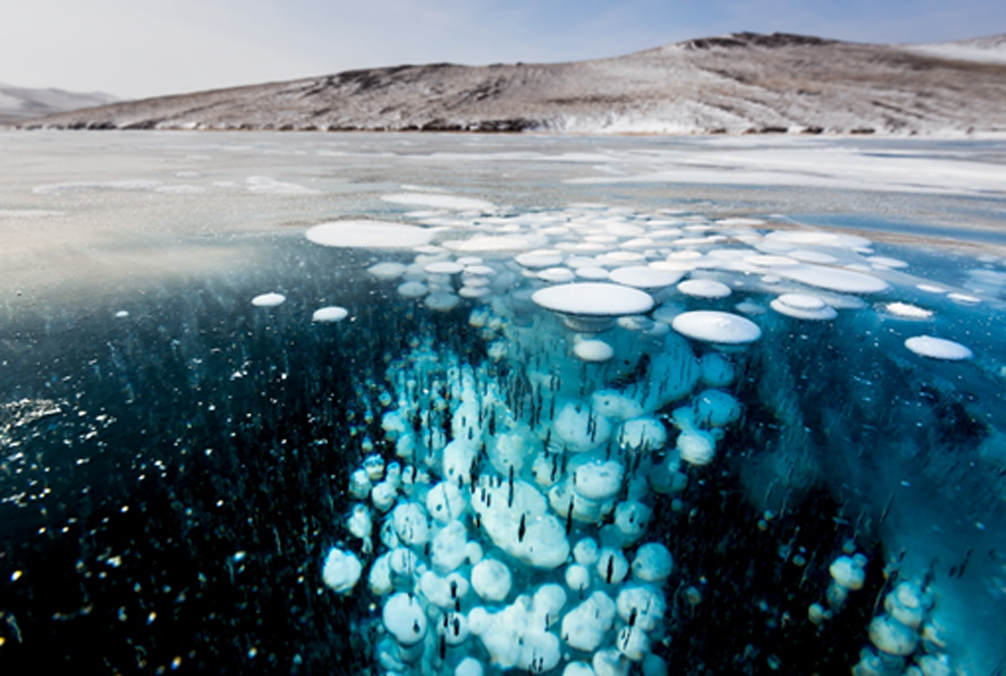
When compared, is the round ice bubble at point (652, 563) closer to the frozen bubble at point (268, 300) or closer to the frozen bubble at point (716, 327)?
the frozen bubble at point (716, 327)

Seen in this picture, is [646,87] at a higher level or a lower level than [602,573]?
higher

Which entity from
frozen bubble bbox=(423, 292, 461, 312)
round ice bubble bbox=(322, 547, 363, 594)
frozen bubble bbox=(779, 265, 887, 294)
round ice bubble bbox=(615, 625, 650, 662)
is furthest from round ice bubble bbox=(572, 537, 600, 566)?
frozen bubble bbox=(779, 265, 887, 294)

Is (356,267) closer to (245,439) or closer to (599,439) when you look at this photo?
(245,439)

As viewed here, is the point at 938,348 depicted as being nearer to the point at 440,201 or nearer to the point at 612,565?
the point at 612,565

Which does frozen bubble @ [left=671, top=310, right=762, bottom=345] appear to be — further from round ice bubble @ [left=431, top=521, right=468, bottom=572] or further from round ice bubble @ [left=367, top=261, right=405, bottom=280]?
round ice bubble @ [left=367, top=261, right=405, bottom=280]

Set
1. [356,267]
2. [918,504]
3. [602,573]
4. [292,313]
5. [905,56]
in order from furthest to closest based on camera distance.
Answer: [905,56], [356,267], [292,313], [918,504], [602,573]

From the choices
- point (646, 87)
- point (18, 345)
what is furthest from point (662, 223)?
point (646, 87)
